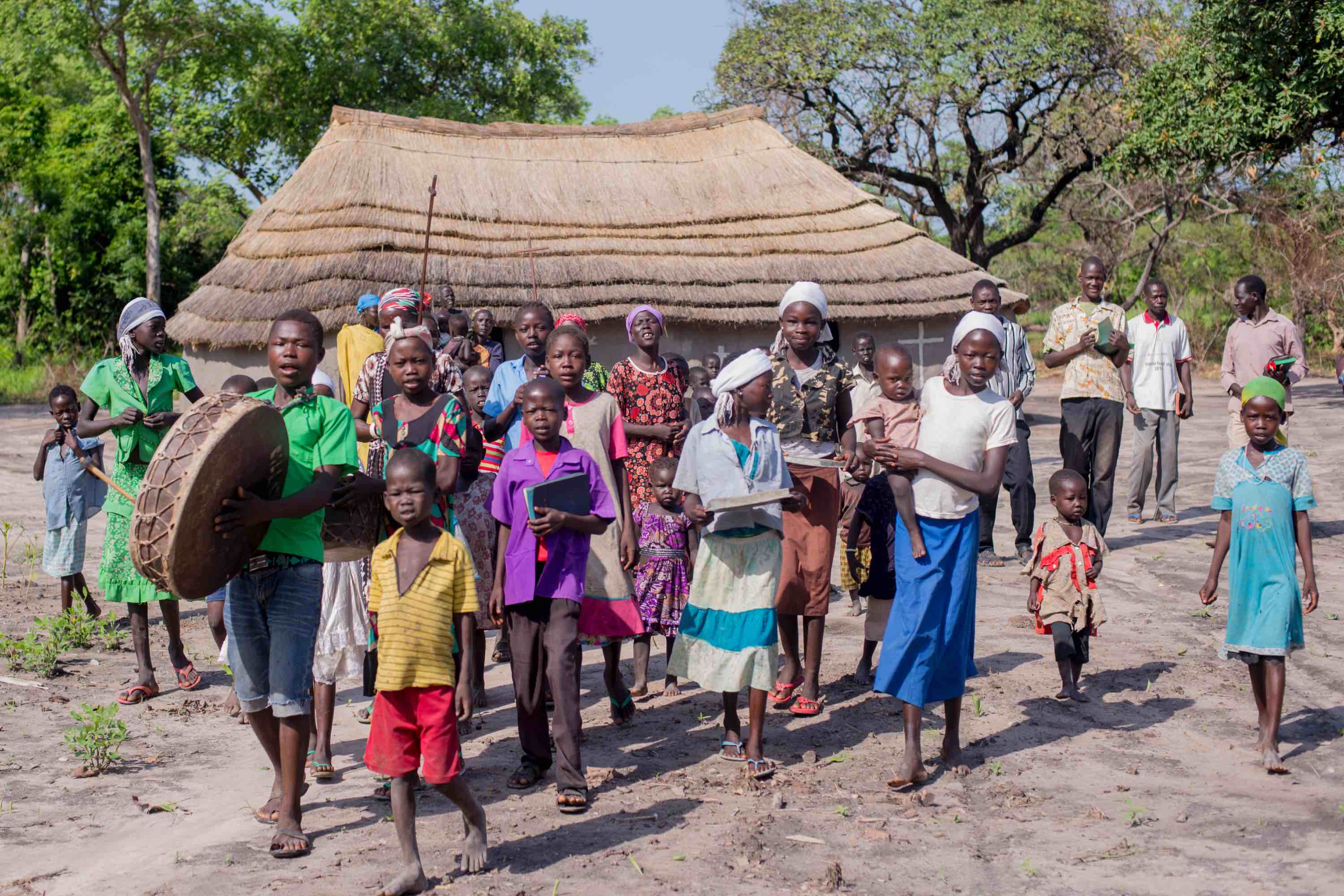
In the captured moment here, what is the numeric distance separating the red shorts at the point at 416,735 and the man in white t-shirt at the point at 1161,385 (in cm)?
829

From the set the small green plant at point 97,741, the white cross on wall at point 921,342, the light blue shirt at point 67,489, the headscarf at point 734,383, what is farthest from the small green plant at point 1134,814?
the white cross on wall at point 921,342

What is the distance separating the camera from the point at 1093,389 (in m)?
9.72

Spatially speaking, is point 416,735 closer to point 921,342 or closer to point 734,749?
point 734,749

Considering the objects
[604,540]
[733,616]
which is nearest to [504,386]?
[604,540]

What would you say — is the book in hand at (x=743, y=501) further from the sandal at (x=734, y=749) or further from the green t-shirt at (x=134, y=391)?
the green t-shirt at (x=134, y=391)

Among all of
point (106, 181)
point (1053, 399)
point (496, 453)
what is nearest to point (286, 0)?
point (106, 181)

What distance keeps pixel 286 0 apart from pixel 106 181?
6143 mm

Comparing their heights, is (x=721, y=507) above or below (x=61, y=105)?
below

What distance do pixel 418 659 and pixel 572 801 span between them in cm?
103

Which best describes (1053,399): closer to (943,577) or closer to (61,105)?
(943,577)

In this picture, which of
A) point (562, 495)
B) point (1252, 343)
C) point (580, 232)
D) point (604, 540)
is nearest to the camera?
point (562, 495)

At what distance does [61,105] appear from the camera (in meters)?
34.5

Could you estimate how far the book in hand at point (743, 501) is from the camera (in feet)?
17.3

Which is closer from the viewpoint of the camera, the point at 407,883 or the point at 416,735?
the point at 407,883
